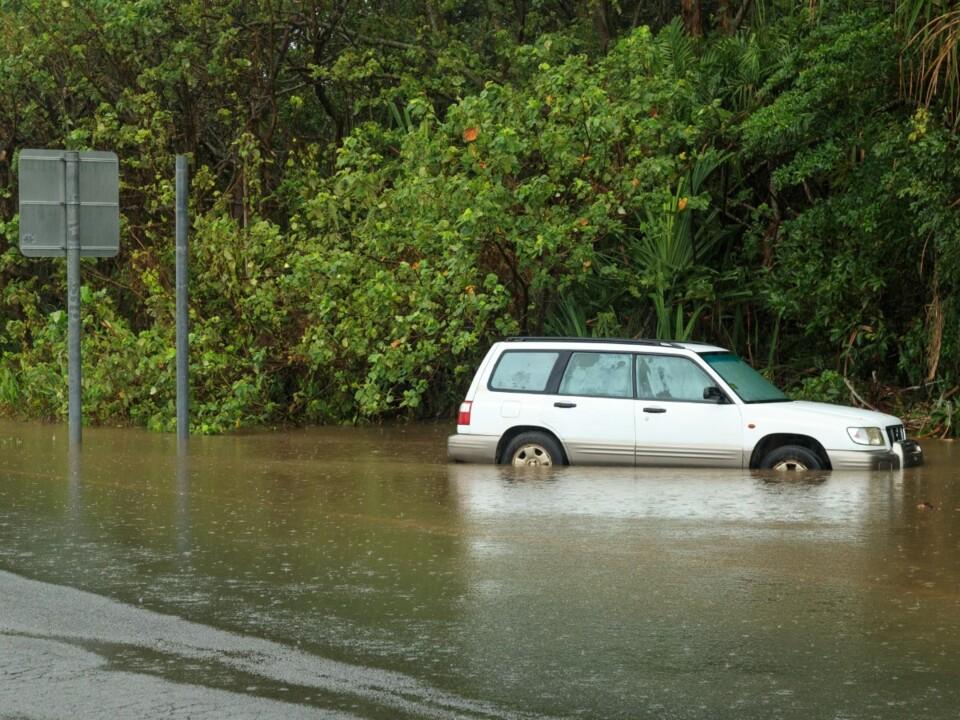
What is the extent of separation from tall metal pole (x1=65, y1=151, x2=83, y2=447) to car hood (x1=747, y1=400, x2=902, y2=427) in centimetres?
847

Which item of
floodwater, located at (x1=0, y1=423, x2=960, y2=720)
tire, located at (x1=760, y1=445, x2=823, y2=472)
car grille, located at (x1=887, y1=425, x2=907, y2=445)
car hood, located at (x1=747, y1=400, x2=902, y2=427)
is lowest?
floodwater, located at (x1=0, y1=423, x2=960, y2=720)

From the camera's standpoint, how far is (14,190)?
27.7 meters

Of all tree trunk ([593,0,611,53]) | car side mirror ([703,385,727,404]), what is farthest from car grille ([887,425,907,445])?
tree trunk ([593,0,611,53])

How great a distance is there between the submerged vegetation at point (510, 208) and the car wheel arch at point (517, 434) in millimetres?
3769

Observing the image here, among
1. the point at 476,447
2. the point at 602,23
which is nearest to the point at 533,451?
the point at 476,447

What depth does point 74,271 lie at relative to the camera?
64.3 feet

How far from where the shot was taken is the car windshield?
52.2ft

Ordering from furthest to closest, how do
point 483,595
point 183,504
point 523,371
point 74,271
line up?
point 74,271, point 523,371, point 183,504, point 483,595

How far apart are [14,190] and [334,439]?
10301mm

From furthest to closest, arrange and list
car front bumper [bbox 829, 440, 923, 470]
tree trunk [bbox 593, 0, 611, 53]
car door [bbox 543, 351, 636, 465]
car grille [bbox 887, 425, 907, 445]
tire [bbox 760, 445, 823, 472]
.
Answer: tree trunk [bbox 593, 0, 611, 53] → car door [bbox 543, 351, 636, 465] → car grille [bbox 887, 425, 907, 445] → tire [bbox 760, 445, 823, 472] → car front bumper [bbox 829, 440, 923, 470]

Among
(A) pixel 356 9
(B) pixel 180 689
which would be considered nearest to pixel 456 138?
(A) pixel 356 9

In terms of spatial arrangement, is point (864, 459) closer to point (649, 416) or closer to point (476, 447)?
point (649, 416)

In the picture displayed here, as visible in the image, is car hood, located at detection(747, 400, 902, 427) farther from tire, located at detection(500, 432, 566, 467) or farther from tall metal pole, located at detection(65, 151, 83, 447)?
tall metal pole, located at detection(65, 151, 83, 447)

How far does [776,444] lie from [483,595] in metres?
7.08
